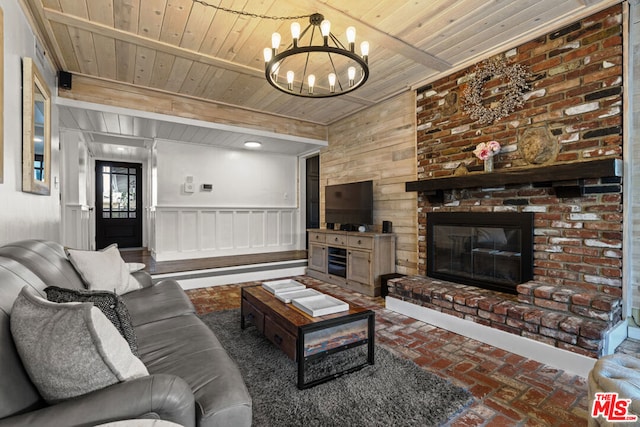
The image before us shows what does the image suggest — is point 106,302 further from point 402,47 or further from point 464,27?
point 464,27

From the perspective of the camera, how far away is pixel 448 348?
2455mm

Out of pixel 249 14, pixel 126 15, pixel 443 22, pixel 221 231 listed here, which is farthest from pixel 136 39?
pixel 221 231

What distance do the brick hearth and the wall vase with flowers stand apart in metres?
1.17

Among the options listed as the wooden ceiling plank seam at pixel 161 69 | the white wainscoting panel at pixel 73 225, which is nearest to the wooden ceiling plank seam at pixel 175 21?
the wooden ceiling plank seam at pixel 161 69

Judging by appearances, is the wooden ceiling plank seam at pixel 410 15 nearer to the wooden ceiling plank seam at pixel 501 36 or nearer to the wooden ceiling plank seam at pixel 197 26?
the wooden ceiling plank seam at pixel 501 36

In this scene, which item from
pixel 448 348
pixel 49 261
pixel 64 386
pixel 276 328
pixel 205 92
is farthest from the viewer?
pixel 205 92

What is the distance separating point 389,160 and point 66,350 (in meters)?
4.00

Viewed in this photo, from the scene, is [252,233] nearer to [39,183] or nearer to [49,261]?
[39,183]

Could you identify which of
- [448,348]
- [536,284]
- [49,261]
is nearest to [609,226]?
[536,284]

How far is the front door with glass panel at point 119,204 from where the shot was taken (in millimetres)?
7289

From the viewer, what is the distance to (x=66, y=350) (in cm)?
88

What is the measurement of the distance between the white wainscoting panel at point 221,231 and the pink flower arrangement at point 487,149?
13.8 feet

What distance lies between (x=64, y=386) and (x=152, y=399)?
0.81ft

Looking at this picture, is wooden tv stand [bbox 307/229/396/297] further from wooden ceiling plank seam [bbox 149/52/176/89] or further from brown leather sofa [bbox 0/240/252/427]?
wooden ceiling plank seam [bbox 149/52/176/89]
